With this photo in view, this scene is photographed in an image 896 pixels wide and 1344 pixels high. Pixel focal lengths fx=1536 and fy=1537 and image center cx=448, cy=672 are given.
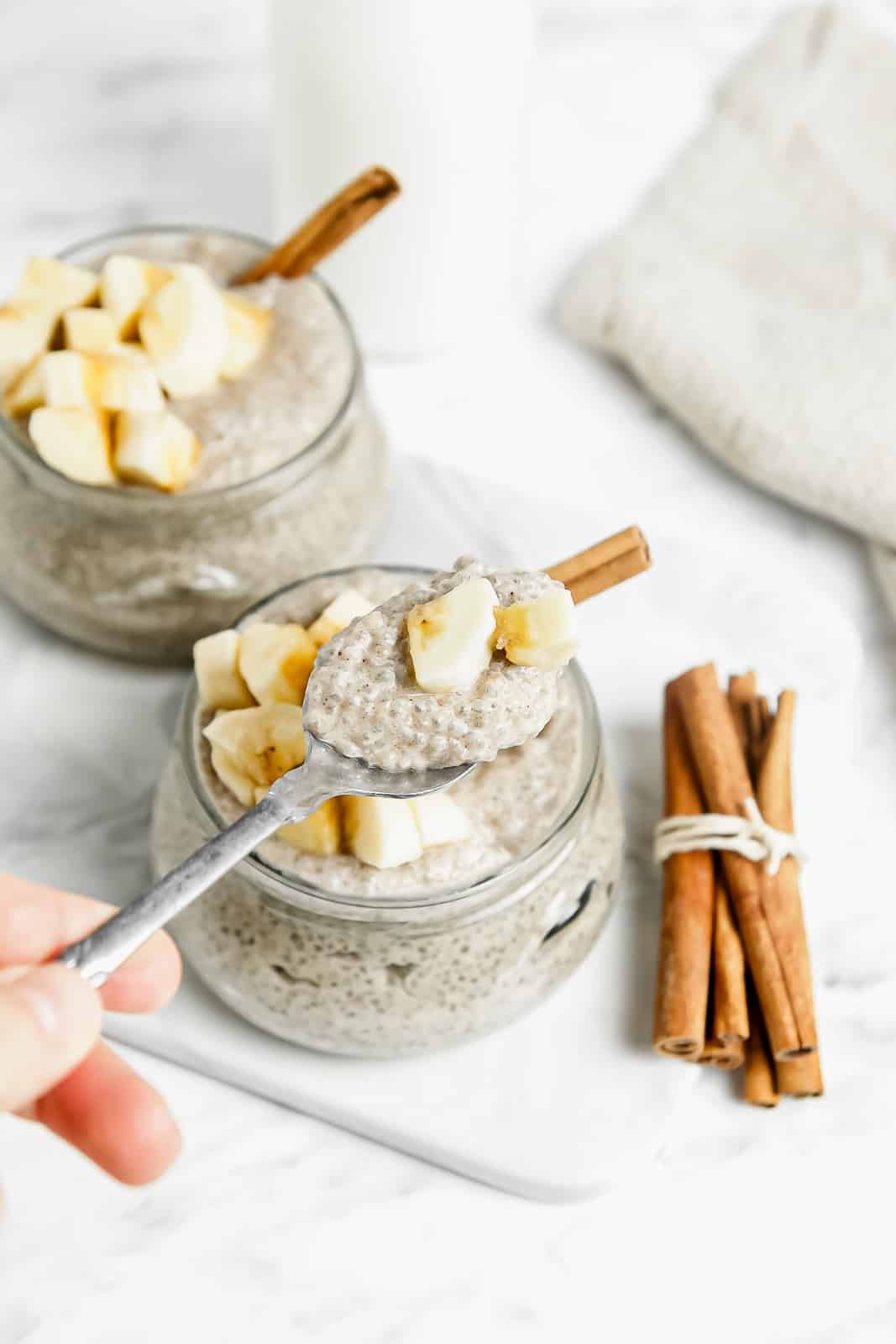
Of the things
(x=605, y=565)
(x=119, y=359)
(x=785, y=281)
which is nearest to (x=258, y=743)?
(x=605, y=565)

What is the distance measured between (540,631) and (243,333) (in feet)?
1.57

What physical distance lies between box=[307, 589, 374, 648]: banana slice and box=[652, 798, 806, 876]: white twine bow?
0.94 feet

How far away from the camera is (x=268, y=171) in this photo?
1714 millimetres

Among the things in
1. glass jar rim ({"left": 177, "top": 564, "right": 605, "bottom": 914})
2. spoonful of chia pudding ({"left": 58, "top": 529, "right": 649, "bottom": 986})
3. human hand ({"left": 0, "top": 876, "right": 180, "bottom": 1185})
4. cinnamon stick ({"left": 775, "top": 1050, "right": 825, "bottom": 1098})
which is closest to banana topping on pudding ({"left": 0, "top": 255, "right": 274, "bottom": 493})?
glass jar rim ({"left": 177, "top": 564, "right": 605, "bottom": 914})

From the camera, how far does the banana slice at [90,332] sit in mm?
1164

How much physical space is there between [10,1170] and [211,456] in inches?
21.0

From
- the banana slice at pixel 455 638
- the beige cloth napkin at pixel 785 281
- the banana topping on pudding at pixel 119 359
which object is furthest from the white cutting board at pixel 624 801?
the banana slice at pixel 455 638

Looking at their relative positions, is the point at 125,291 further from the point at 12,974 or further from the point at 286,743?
the point at 12,974

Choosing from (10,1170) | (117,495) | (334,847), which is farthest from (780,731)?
(10,1170)

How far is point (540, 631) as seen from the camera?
87cm

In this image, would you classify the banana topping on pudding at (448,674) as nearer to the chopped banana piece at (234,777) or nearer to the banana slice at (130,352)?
the chopped banana piece at (234,777)

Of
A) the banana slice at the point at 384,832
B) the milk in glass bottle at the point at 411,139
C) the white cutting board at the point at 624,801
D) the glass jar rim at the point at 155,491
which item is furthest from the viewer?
the milk in glass bottle at the point at 411,139

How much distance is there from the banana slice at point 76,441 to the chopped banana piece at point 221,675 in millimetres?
189

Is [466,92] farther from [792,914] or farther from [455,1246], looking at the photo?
[455,1246]
